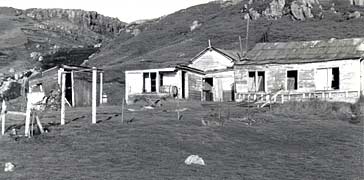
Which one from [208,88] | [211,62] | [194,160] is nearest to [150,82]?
[208,88]

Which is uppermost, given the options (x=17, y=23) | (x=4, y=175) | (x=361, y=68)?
(x=17, y=23)

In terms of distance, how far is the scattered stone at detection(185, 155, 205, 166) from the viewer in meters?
18.0

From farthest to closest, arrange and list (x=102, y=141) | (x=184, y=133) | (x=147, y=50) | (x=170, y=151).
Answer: (x=147, y=50) → (x=184, y=133) → (x=102, y=141) → (x=170, y=151)

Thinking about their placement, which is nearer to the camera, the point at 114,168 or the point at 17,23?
the point at 114,168

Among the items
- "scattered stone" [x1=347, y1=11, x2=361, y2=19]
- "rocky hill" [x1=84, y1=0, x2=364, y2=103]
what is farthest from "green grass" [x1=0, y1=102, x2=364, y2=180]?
"scattered stone" [x1=347, y1=11, x2=361, y2=19]

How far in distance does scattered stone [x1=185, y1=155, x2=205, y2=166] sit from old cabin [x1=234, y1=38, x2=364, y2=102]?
852 inches

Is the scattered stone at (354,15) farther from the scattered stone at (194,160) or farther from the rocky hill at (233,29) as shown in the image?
the scattered stone at (194,160)

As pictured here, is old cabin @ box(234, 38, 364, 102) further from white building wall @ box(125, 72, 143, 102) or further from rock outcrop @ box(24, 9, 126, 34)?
rock outcrop @ box(24, 9, 126, 34)

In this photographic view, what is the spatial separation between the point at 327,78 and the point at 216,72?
11313mm

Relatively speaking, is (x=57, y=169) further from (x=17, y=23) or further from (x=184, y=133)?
(x=17, y=23)

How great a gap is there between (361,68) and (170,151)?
22477 mm

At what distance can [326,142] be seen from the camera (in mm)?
23875

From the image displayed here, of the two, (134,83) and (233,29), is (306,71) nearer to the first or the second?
(134,83)

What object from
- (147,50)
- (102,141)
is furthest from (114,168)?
(147,50)
